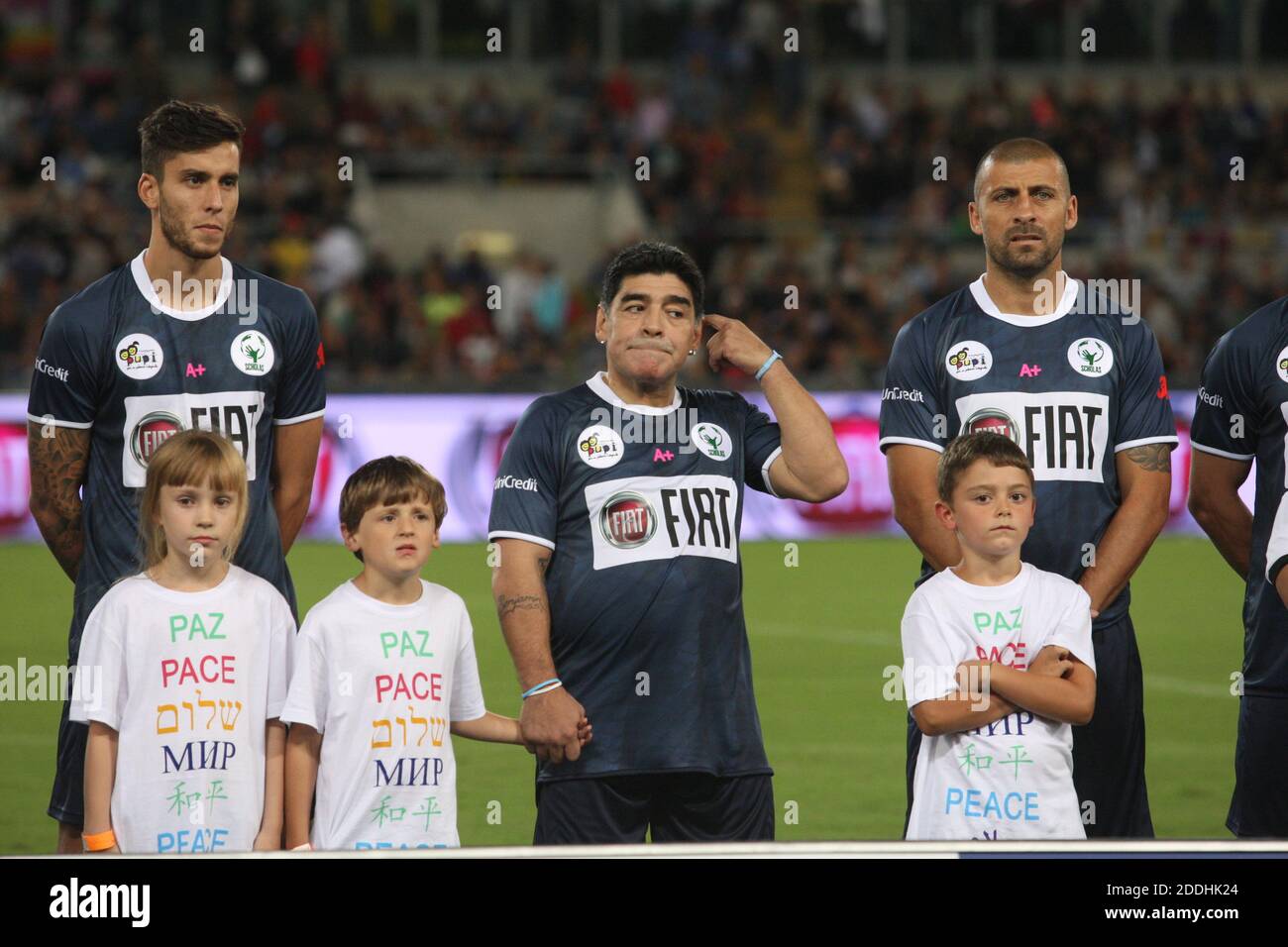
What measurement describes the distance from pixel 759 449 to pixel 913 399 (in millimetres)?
566

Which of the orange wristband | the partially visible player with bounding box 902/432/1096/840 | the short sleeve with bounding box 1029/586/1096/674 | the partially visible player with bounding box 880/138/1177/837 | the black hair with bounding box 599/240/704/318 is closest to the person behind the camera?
the orange wristband

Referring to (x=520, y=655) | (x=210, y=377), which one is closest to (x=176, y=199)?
(x=210, y=377)

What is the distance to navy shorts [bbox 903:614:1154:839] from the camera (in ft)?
17.7

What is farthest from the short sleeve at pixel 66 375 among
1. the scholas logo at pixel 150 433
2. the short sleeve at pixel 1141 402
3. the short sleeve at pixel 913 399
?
the short sleeve at pixel 1141 402

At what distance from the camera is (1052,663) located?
16.1ft

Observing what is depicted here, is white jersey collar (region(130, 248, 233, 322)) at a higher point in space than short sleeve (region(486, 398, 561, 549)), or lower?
higher

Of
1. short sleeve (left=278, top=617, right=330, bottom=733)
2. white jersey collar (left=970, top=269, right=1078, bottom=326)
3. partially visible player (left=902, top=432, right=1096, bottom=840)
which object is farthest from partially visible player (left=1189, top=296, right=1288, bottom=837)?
short sleeve (left=278, top=617, right=330, bottom=733)

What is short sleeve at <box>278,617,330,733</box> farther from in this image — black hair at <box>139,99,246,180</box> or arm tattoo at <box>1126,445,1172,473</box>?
arm tattoo at <box>1126,445,1172,473</box>

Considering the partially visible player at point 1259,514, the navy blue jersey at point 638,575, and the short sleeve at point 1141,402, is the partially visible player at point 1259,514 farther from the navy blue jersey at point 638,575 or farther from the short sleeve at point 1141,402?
the navy blue jersey at point 638,575

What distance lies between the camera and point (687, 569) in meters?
5.07

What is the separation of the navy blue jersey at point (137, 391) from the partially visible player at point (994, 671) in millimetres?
2035

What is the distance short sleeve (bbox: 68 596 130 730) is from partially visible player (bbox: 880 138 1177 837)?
2.31 metres

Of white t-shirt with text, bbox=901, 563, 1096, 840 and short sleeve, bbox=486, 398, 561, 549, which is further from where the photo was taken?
short sleeve, bbox=486, 398, 561, 549

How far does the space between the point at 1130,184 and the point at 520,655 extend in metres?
20.5
